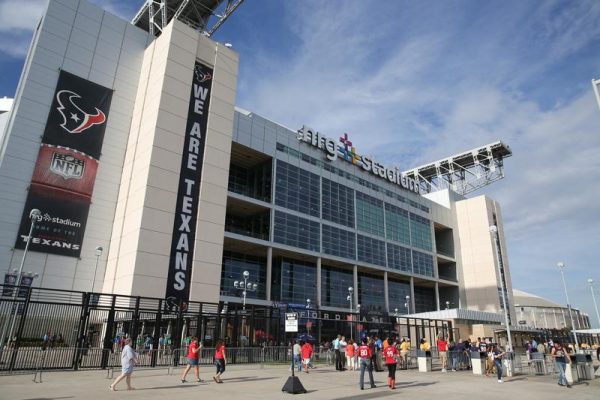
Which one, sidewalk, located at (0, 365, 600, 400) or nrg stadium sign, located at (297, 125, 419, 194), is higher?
nrg stadium sign, located at (297, 125, 419, 194)

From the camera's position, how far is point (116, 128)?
133ft

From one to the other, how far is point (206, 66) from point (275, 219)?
19863 mm

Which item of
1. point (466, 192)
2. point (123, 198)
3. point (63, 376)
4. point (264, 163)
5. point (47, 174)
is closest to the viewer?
point (63, 376)

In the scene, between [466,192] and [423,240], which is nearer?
[423,240]

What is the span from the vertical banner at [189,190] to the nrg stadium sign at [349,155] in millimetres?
19773

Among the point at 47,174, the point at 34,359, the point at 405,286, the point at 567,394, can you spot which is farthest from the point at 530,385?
the point at 405,286

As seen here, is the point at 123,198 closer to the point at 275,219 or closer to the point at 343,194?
the point at 275,219

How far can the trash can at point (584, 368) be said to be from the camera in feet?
64.3

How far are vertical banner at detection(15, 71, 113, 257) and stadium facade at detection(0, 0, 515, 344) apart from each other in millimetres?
93

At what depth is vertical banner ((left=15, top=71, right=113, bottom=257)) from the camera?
34.1 metres

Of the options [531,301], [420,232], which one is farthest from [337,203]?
[531,301]

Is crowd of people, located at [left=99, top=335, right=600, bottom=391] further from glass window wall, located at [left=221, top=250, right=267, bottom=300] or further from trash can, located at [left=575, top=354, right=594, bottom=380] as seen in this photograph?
glass window wall, located at [left=221, top=250, right=267, bottom=300]

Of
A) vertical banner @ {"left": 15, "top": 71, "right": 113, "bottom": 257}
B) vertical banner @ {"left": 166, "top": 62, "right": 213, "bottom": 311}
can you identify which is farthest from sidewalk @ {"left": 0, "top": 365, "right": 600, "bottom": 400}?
vertical banner @ {"left": 15, "top": 71, "right": 113, "bottom": 257}

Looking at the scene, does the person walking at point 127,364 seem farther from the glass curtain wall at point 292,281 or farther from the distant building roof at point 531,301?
the distant building roof at point 531,301
